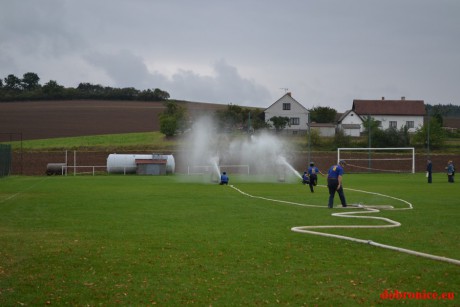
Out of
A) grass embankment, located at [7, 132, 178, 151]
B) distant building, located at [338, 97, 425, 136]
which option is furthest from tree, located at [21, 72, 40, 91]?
distant building, located at [338, 97, 425, 136]

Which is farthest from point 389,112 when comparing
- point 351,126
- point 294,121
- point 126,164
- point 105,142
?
point 126,164

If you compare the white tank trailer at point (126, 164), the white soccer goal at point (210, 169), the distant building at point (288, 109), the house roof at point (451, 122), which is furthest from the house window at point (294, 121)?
the white tank trailer at point (126, 164)

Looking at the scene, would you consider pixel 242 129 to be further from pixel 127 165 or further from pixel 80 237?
pixel 80 237

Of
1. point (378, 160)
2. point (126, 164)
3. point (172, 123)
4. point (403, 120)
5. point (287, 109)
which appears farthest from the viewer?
point (403, 120)

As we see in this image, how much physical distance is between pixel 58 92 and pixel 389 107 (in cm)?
6651

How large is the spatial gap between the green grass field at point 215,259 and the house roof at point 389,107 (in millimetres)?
92448

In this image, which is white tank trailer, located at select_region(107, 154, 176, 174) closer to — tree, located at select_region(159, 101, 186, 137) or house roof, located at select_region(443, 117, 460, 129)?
tree, located at select_region(159, 101, 186, 137)

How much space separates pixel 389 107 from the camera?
11262 centimetres

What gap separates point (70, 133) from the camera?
92.6 m

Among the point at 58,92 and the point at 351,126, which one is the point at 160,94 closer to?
the point at 58,92

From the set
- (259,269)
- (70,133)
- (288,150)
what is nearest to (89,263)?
(259,269)

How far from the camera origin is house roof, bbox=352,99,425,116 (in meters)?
111

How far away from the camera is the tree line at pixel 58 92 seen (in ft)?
394

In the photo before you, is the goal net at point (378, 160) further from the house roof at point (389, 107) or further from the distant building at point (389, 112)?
the house roof at point (389, 107)
